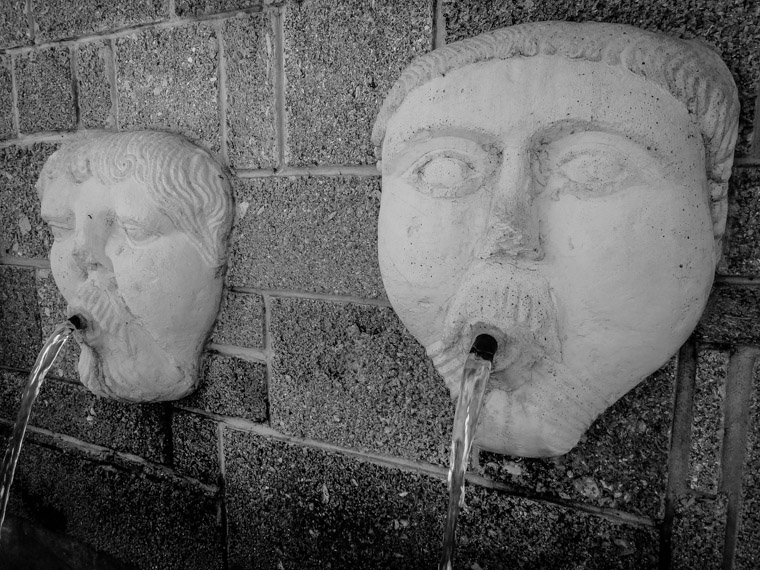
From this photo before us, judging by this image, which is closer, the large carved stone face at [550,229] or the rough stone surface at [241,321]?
the large carved stone face at [550,229]

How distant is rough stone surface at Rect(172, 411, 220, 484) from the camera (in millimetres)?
1996

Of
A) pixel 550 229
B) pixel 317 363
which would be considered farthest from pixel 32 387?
pixel 550 229

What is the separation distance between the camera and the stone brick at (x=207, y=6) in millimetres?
1721

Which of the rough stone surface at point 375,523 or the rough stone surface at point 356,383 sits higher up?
the rough stone surface at point 356,383

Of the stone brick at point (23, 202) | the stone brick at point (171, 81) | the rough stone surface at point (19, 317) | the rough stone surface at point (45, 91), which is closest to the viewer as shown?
the stone brick at point (171, 81)

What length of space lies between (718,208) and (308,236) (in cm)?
105

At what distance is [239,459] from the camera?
1939 millimetres

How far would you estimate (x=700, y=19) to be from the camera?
4.04 feet

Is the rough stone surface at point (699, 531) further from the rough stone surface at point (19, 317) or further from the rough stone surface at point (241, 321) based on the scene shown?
the rough stone surface at point (19, 317)

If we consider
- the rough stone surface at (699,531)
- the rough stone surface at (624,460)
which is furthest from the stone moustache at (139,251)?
the rough stone surface at (699,531)

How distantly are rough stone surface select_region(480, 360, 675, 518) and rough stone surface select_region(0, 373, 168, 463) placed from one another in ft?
4.51

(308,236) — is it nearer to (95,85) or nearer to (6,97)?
(95,85)

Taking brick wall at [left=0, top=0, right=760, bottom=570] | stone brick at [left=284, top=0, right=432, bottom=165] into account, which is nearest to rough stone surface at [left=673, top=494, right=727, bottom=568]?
brick wall at [left=0, top=0, right=760, bottom=570]

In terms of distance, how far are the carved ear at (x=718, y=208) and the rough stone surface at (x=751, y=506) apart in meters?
0.38
